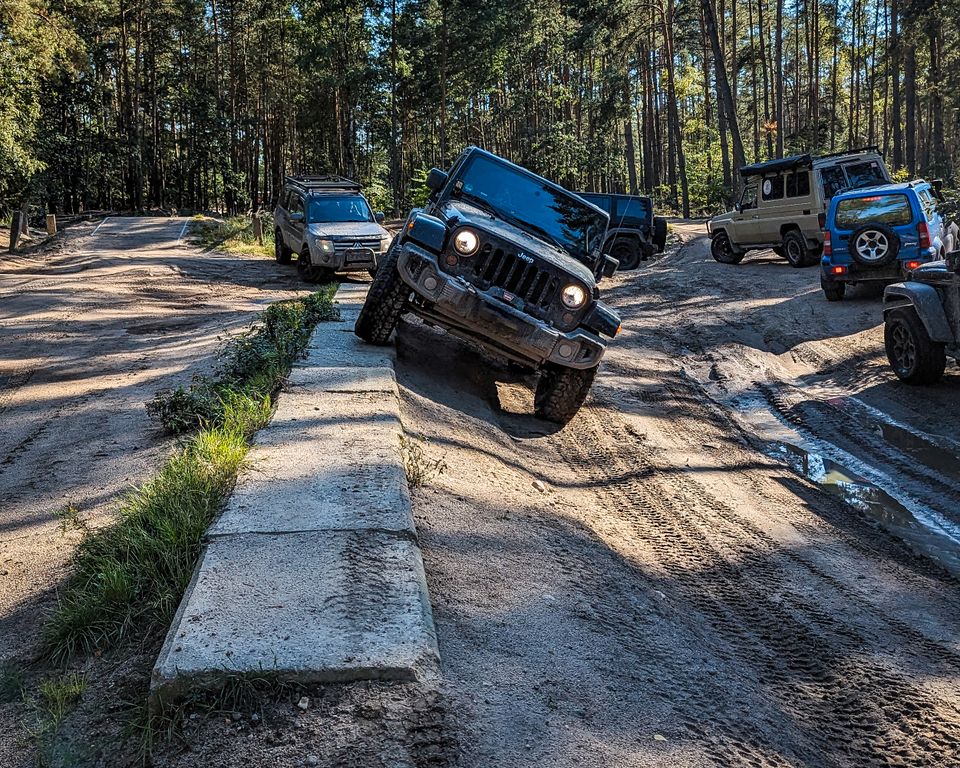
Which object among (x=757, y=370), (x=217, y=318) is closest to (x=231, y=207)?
(x=217, y=318)

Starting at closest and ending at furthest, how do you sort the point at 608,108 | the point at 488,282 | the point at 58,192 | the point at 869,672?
the point at 869,672, the point at 488,282, the point at 608,108, the point at 58,192

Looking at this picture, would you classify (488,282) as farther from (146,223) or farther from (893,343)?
(146,223)

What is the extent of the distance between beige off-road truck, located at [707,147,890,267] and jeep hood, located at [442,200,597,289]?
35.6 feet

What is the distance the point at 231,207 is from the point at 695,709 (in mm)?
48577

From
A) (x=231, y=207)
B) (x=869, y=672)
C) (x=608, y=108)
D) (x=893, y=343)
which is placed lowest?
(x=869, y=672)

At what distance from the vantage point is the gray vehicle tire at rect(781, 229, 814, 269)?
60.4ft

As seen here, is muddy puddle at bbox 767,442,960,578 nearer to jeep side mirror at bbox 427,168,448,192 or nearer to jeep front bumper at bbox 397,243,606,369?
jeep front bumper at bbox 397,243,606,369

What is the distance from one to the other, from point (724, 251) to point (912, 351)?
12225 mm

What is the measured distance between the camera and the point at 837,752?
10.6 ft

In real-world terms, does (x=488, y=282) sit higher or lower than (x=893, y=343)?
higher

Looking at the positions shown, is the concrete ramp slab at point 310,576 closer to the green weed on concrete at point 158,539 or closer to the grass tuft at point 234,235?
the green weed on concrete at point 158,539

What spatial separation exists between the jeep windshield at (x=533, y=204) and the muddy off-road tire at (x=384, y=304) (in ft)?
3.74

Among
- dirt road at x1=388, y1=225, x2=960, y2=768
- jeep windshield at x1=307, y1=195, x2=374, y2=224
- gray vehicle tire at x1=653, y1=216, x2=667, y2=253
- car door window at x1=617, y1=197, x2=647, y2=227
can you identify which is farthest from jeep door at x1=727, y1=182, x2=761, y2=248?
dirt road at x1=388, y1=225, x2=960, y2=768

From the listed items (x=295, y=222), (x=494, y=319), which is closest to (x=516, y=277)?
(x=494, y=319)
